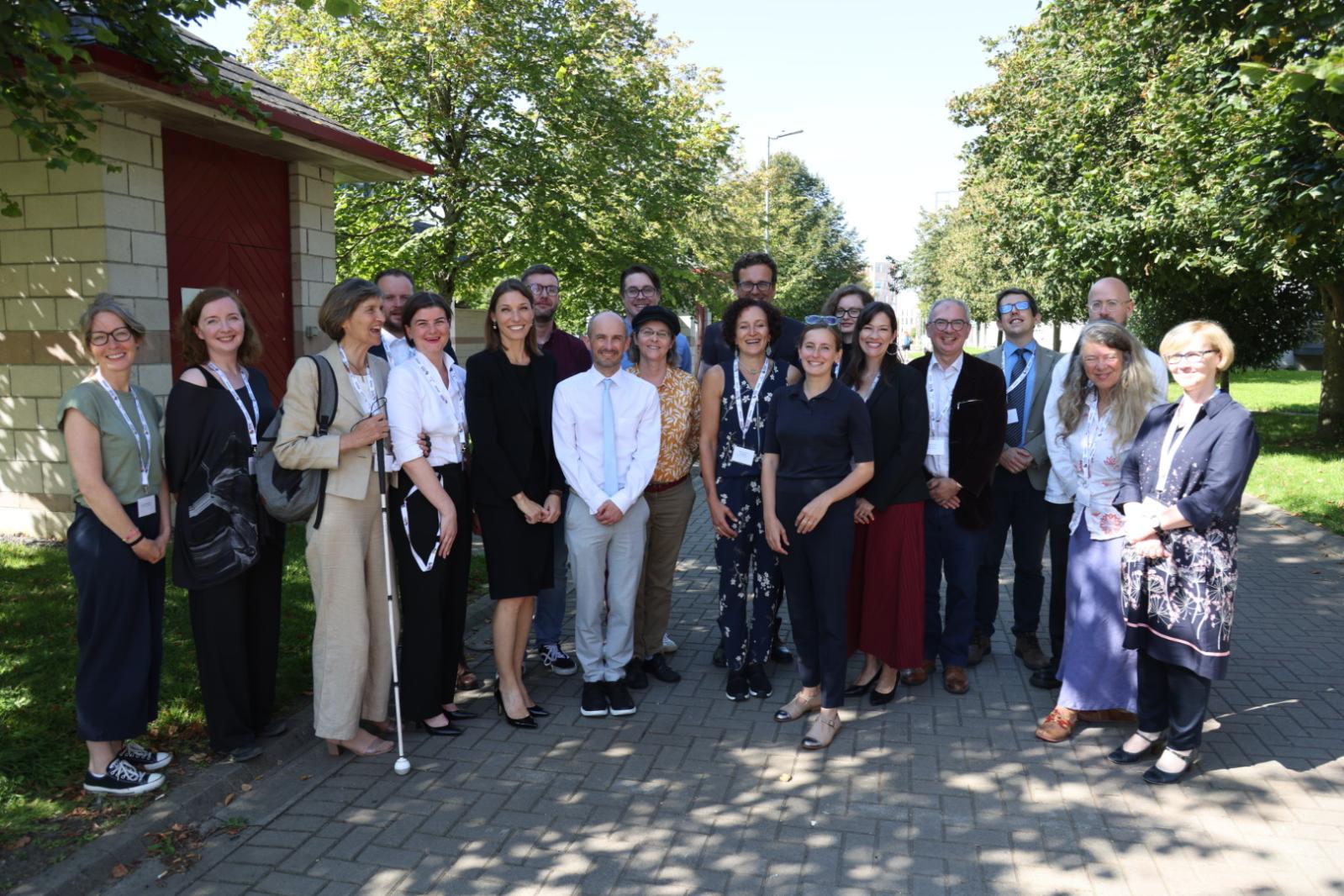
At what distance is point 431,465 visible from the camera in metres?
4.65

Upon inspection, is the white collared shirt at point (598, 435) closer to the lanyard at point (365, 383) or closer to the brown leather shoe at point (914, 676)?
the lanyard at point (365, 383)

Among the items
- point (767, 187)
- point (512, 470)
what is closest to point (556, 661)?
point (512, 470)

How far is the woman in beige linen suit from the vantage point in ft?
14.0

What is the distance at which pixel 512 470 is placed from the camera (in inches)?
190

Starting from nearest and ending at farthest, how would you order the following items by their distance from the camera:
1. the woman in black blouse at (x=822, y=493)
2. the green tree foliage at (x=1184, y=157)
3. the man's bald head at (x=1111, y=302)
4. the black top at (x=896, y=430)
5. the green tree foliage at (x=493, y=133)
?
the woman in black blouse at (x=822, y=493) → the black top at (x=896, y=430) → the man's bald head at (x=1111, y=302) → the green tree foliage at (x=1184, y=157) → the green tree foliage at (x=493, y=133)

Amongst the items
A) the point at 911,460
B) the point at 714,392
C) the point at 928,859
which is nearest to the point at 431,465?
the point at 714,392

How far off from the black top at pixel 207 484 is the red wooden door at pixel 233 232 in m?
4.29

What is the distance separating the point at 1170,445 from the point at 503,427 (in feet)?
10.5

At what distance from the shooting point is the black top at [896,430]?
5023 millimetres

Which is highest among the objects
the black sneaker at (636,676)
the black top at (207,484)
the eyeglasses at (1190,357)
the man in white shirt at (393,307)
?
the man in white shirt at (393,307)

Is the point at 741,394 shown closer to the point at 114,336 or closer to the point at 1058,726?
the point at 1058,726

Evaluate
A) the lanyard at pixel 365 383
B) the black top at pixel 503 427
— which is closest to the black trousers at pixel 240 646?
the lanyard at pixel 365 383

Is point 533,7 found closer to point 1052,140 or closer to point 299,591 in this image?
point 1052,140

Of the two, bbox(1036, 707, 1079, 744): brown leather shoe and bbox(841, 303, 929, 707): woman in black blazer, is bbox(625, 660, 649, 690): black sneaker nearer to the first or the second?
bbox(841, 303, 929, 707): woman in black blazer
